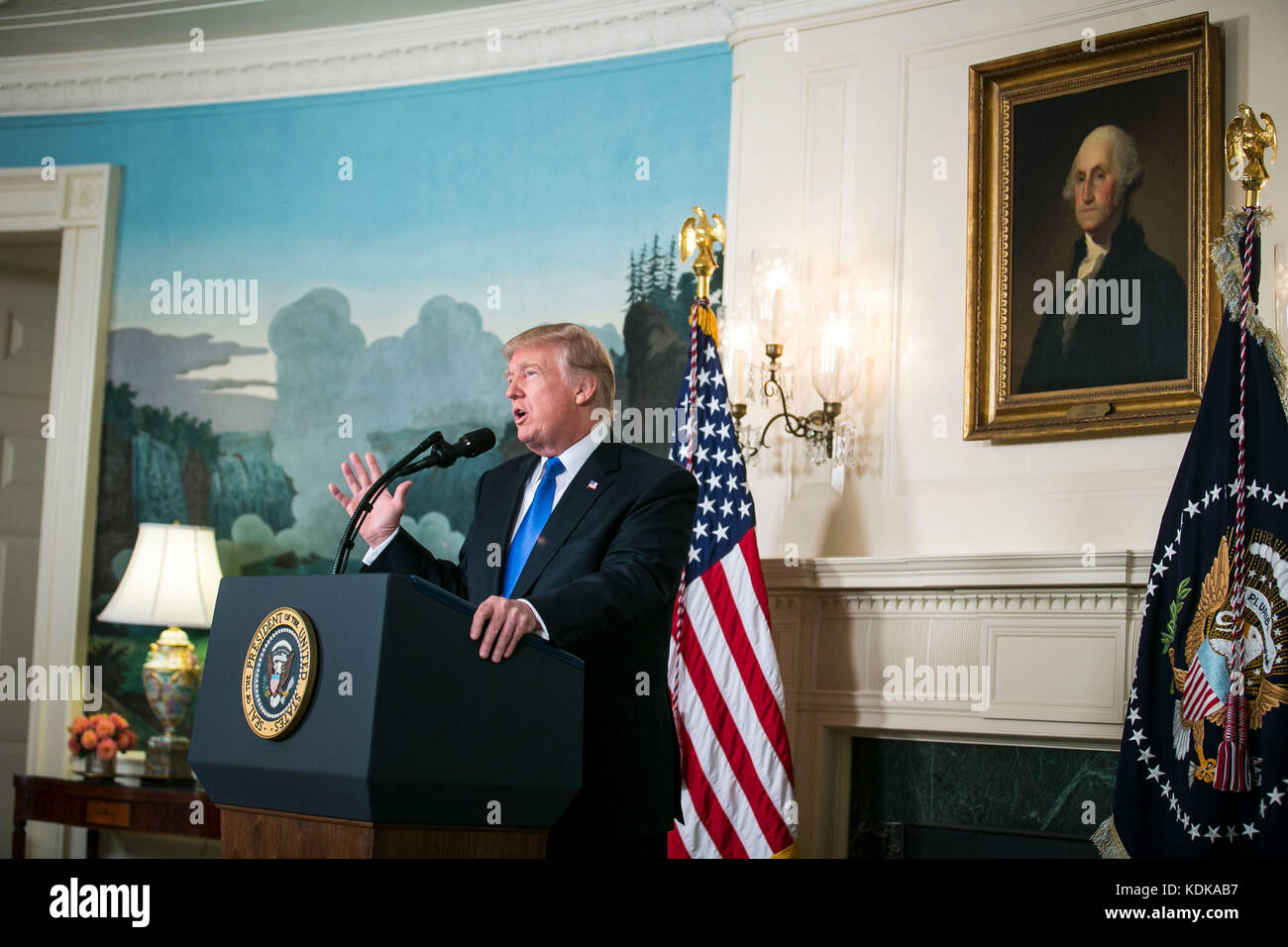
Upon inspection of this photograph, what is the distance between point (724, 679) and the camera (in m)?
4.36

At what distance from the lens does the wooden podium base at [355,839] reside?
186cm

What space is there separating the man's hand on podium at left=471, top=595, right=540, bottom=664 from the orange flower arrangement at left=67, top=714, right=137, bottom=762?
395cm

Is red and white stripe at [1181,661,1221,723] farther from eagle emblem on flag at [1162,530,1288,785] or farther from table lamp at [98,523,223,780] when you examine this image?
table lamp at [98,523,223,780]

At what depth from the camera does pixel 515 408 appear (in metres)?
2.64

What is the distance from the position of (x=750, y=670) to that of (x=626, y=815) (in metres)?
2.05

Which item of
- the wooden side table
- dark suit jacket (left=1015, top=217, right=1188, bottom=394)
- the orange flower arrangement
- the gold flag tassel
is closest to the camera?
dark suit jacket (left=1015, top=217, right=1188, bottom=394)

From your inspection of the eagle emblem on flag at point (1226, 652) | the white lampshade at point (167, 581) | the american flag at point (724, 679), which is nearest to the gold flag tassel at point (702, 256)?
the american flag at point (724, 679)

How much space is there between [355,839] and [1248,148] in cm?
312

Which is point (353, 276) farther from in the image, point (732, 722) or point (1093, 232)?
point (1093, 232)

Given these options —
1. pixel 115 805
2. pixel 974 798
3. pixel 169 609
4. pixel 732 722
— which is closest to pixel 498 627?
pixel 732 722

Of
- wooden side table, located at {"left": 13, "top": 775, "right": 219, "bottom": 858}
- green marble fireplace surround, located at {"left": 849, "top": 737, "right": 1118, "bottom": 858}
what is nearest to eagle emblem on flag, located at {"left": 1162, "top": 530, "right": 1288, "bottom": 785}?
green marble fireplace surround, located at {"left": 849, "top": 737, "right": 1118, "bottom": 858}

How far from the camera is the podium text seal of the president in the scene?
76.3 inches
